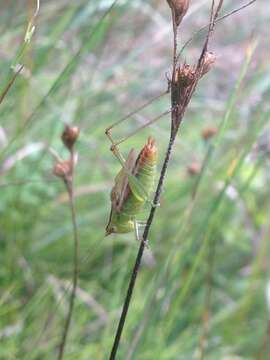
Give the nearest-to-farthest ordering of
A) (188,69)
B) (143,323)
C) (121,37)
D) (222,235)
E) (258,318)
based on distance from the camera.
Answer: (188,69) < (143,323) < (258,318) < (222,235) < (121,37)

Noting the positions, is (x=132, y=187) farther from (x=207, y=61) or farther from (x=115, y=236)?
(x=115, y=236)

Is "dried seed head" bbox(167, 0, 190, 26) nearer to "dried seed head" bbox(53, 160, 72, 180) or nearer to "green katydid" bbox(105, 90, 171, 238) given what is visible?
"green katydid" bbox(105, 90, 171, 238)

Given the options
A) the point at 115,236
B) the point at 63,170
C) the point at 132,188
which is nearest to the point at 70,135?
the point at 63,170

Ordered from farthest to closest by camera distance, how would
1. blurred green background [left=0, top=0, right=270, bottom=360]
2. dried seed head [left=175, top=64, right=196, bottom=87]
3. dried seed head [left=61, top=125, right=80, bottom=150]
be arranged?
blurred green background [left=0, top=0, right=270, bottom=360] → dried seed head [left=61, top=125, right=80, bottom=150] → dried seed head [left=175, top=64, right=196, bottom=87]

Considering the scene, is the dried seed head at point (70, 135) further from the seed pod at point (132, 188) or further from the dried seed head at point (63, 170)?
the seed pod at point (132, 188)

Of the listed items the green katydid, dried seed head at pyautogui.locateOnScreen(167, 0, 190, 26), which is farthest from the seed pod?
dried seed head at pyautogui.locateOnScreen(167, 0, 190, 26)

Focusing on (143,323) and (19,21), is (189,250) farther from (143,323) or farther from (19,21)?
(19,21)

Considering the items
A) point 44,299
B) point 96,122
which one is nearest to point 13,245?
point 44,299
